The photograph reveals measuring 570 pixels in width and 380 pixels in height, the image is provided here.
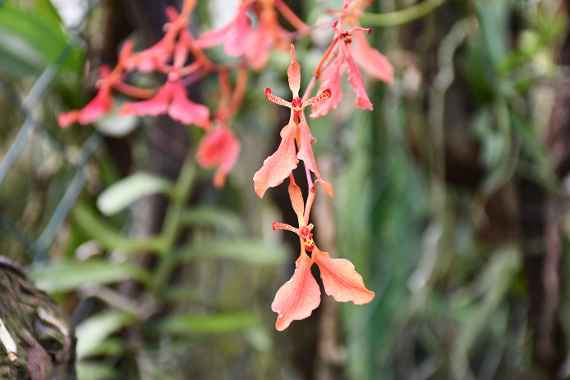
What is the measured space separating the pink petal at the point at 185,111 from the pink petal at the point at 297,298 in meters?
0.12

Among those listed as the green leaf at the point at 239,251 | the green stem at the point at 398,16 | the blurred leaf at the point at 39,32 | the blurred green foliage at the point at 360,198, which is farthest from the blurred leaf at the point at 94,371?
the green stem at the point at 398,16

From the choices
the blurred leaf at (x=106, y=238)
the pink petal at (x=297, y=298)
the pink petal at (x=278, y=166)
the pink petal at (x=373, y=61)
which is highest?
the pink petal at (x=373, y=61)

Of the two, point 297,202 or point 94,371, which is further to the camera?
point 94,371

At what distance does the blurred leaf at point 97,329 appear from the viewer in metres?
0.49

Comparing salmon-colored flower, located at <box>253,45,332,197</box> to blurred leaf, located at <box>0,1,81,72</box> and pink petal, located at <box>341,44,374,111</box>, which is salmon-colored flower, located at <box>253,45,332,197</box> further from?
A: blurred leaf, located at <box>0,1,81,72</box>

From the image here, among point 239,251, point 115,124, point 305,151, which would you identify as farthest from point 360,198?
point 305,151

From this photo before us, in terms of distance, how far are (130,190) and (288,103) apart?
14.1 inches

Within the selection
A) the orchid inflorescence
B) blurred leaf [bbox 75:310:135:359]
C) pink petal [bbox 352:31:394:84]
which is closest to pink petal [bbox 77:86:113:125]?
the orchid inflorescence

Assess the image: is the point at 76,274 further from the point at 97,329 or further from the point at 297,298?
the point at 297,298

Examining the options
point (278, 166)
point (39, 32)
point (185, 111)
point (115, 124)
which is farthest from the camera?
point (115, 124)

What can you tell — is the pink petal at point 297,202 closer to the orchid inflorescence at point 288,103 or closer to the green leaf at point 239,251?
the orchid inflorescence at point 288,103

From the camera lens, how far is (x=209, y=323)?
528mm

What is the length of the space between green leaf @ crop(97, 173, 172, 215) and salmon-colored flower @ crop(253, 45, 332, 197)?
0.34 meters

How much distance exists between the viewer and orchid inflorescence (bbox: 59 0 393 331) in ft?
0.59
